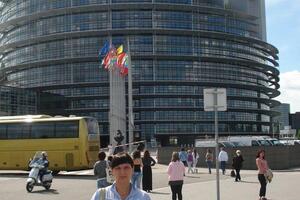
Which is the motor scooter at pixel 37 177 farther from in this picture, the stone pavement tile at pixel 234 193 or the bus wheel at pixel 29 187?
the stone pavement tile at pixel 234 193

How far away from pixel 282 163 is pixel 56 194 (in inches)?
895

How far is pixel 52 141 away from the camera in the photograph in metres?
32.3

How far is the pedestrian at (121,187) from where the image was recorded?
4.95m

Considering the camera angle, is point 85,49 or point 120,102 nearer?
point 120,102

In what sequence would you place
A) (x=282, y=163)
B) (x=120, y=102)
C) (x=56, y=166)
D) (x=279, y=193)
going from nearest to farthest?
(x=279, y=193) < (x=56, y=166) < (x=282, y=163) < (x=120, y=102)

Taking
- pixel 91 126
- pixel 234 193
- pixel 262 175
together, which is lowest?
pixel 234 193

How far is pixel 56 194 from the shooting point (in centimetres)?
2092

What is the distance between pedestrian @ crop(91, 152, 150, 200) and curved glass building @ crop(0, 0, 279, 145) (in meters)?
103

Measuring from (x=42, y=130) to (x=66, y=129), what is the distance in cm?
162

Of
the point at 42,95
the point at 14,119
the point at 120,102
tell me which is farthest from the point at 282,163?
the point at 42,95

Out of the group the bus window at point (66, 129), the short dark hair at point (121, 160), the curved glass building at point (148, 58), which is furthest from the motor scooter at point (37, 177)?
the curved glass building at point (148, 58)

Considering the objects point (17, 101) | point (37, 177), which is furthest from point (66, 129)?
point (17, 101)

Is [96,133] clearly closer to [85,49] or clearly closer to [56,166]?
[56,166]

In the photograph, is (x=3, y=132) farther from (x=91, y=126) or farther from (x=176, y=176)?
(x=176, y=176)
